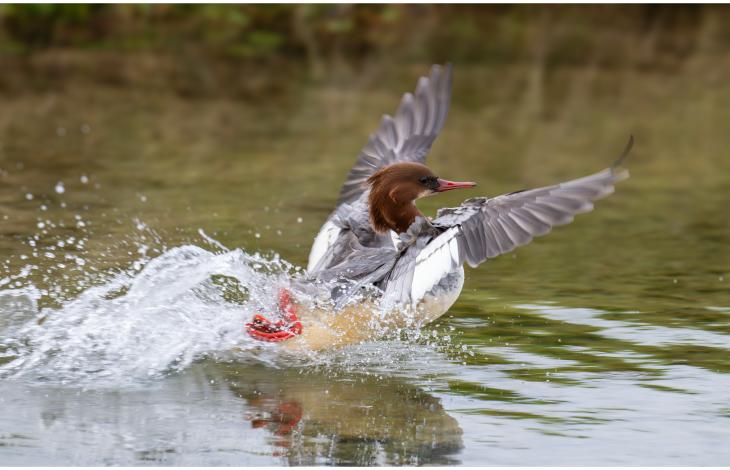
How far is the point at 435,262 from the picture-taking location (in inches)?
225

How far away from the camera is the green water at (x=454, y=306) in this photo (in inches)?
199

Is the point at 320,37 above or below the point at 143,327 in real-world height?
above

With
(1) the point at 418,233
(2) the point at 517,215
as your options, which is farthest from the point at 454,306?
(2) the point at 517,215

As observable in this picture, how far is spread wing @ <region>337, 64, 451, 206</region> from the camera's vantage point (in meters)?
7.32

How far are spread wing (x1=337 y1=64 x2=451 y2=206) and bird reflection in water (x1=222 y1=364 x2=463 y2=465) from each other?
1.72 meters

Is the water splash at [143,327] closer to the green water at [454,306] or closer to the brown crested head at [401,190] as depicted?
the green water at [454,306]

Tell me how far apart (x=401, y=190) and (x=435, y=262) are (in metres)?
0.64

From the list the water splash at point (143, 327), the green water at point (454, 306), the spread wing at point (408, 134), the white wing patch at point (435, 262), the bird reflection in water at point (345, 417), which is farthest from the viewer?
the spread wing at point (408, 134)

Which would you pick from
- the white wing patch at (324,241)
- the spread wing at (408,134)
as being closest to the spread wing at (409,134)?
the spread wing at (408,134)

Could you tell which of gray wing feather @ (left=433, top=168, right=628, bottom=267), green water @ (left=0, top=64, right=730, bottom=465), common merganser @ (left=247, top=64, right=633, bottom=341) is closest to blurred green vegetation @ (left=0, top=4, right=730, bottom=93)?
green water @ (left=0, top=64, right=730, bottom=465)

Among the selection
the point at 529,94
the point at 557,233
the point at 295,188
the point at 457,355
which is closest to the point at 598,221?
the point at 557,233

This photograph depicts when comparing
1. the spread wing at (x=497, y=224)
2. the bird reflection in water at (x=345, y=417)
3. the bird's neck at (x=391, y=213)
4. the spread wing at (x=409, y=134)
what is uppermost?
the spread wing at (x=409, y=134)

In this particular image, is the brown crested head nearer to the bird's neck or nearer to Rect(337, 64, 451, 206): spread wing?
the bird's neck

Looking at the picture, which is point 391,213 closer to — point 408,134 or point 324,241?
point 324,241
